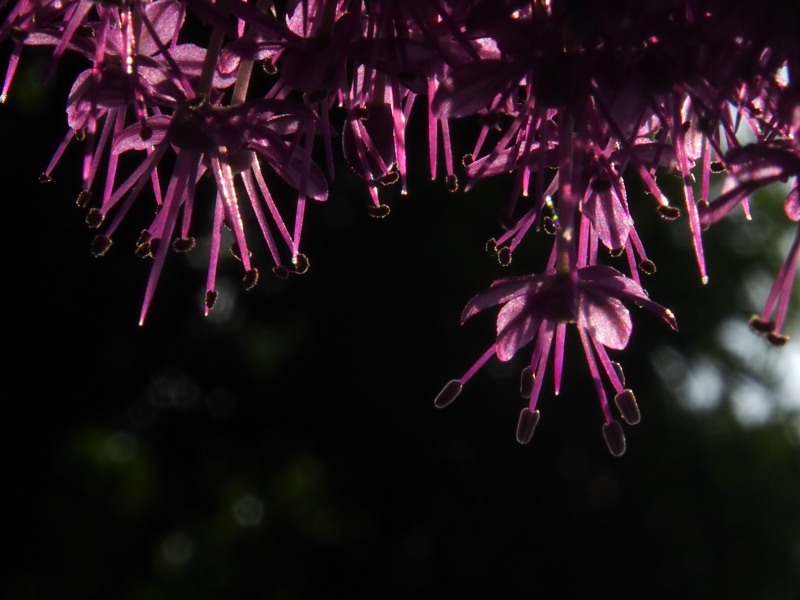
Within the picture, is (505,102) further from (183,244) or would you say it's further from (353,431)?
(353,431)

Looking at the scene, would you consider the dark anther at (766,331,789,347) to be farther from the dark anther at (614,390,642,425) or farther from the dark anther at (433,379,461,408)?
the dark anther at (433,379,461,408)

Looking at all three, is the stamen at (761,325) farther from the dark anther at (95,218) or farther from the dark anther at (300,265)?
the dark anther at (95,218)

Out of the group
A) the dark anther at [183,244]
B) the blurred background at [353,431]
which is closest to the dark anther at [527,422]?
the dark anther at [183,244]

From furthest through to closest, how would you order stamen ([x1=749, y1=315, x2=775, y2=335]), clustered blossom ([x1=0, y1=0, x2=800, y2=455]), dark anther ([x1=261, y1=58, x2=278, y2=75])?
dark anther ([x1=261, y1=58, x2=278, y2=75]) → stamen ([x1=749, y1=315, x2=775, y2=335]) → clustered blossom ([x1=0, y1=0, x2=800, y2=455])

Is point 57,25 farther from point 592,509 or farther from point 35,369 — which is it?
point 592,509

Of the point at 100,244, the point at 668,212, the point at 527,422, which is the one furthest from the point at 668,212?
the point at 100,244

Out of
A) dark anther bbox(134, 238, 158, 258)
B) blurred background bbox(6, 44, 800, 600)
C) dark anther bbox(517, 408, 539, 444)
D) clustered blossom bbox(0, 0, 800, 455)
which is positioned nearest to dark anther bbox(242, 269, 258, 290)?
clustered blossom bbox(0, 0, 800, 455)
